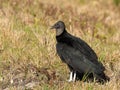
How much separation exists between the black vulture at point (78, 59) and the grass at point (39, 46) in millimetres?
161

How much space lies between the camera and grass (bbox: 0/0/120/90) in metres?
8.02

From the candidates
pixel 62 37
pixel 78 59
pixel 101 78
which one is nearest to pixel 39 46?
pixel 62 37

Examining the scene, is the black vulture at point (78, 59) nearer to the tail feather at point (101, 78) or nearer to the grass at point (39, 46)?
the tail feather at point (101, 78)

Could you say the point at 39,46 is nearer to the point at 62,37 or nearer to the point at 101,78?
the point at 62,37

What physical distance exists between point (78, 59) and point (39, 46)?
1364 mm

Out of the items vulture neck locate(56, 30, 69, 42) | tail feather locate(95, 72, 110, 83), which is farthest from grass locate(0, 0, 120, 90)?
vulture neck locate(56, 30, 69, 42)

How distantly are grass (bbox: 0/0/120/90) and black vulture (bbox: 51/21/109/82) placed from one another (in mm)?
161

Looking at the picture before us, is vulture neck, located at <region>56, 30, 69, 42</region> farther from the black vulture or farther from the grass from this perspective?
the grass

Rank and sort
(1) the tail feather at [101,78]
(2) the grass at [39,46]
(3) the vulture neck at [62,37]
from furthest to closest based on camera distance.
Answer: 1. (3) the vulture neck at [62,37]
2. (2) the grass at [39,46]
3. (1) the tail feather at [101,78]

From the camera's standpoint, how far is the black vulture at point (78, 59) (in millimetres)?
7914

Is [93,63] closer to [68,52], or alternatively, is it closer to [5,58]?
[68,52]

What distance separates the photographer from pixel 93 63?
314 inches

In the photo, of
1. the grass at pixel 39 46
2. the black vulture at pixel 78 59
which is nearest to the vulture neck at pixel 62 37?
the black vulture at pixel 78 59

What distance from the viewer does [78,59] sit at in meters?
8.07
